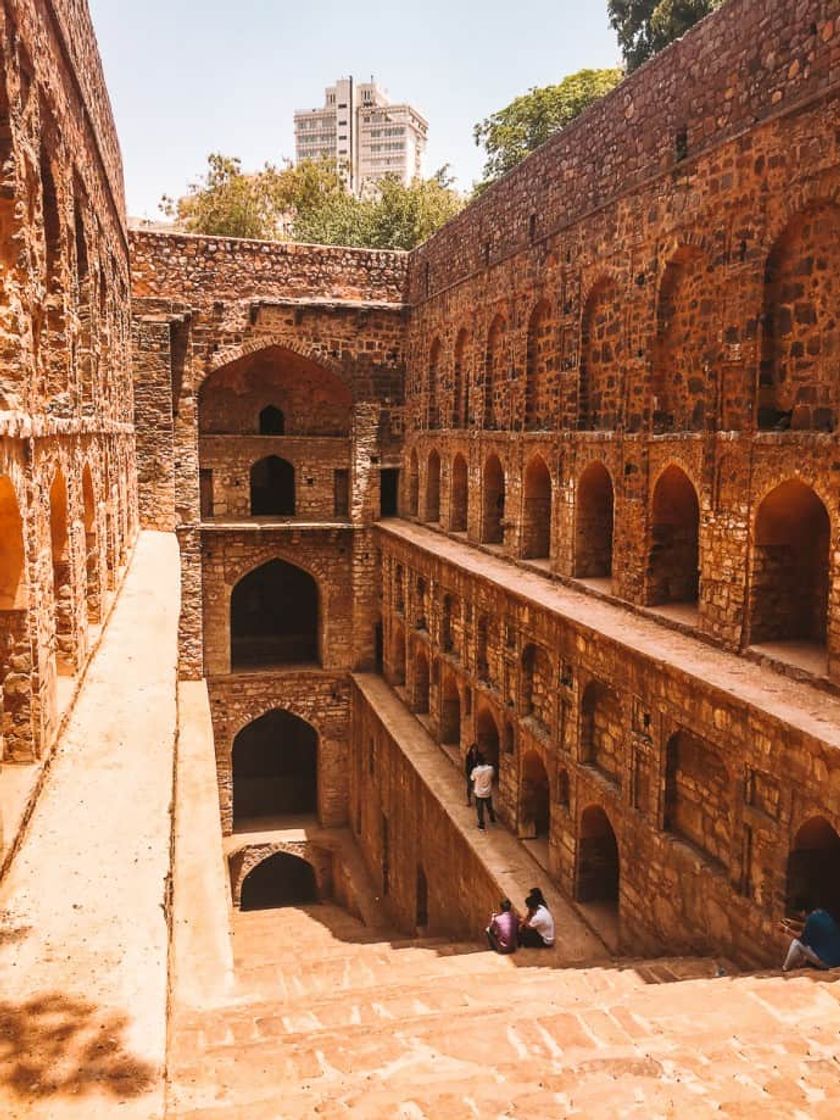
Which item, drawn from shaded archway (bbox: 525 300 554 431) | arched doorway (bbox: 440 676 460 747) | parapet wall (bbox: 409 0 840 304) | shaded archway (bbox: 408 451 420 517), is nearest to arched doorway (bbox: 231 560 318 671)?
shaded archway (bbox: 408 451 420 517)

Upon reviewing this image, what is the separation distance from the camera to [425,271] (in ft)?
56.2

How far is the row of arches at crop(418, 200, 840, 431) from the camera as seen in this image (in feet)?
22.8

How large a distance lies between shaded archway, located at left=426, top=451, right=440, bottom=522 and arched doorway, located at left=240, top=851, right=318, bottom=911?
7089 mm

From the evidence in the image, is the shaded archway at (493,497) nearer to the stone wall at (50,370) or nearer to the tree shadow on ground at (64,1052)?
the stone wall at (50,370)

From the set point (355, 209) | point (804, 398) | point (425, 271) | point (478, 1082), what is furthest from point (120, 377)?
point (355, 209)

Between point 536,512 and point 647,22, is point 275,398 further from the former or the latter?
point 647,22

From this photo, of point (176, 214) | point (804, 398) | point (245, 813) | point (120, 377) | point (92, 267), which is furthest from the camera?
point (176, 214)

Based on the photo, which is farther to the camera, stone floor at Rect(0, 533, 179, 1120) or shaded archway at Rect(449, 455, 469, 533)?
shaded archway at Rect(449, 455, 469, 533)

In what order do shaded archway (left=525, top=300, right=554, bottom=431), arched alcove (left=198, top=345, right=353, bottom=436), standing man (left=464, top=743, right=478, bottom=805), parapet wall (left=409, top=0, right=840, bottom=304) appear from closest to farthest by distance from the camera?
parapet wall (left=409, top=0, right=840, bottom=304) → shaded archway (left=525, top=300, right=554, bottom=431) → standing man (left=464, top=743, right=478, bottom=805) → arched alcove (left=198, top=345, right=353, bottom=436)

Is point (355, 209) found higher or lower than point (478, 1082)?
higher

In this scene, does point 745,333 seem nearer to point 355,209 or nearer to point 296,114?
point 355,209

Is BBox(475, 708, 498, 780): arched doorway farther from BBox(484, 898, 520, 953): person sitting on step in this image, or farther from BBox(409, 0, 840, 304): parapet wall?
BBox(409, 0, 840, 304): parapet wall

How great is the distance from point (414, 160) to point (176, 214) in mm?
66532

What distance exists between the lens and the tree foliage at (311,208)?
2647 centimetres
